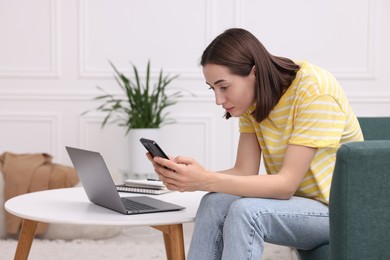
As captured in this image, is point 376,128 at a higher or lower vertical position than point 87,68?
lower

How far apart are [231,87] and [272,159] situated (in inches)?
11.4

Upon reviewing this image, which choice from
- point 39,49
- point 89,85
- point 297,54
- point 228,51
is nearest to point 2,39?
point 39,49

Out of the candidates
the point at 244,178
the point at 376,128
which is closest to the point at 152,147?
the point at 244,178

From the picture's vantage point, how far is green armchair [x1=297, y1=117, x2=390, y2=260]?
1.34 m

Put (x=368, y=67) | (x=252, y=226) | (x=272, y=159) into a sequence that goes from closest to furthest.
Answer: (x=252, y=226) → (x=272, y=159) → (x=368, y=67)

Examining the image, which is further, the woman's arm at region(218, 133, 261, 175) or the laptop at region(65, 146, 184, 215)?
the woman's arm at region(218, 133, 261, 175)

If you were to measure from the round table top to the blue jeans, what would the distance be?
0.10 metres

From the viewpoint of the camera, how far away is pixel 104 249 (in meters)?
3.37

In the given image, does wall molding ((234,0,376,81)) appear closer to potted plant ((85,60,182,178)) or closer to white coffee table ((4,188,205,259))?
potted plant ((85,60,182,178))

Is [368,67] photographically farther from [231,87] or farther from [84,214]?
[84,214]

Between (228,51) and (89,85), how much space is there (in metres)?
2.58

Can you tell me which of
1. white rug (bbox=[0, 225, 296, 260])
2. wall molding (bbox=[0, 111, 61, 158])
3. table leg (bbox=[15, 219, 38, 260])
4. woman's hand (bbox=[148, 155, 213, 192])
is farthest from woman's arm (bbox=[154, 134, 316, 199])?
wall molding (bbox=[0, 111, 61, 158])

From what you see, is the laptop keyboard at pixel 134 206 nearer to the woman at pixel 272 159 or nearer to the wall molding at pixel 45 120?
the woman at pixel 272 159

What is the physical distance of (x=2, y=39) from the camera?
4344mm
